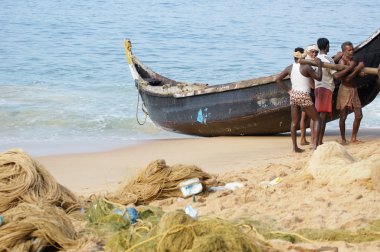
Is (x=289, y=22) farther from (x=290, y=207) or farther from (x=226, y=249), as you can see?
(x=226, y=249)

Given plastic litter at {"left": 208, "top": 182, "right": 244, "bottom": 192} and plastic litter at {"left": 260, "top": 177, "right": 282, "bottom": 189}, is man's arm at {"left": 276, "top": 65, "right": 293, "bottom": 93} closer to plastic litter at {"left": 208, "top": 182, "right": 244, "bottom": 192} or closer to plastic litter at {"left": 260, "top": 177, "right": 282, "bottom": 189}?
plastic litter at {"left": 260, "top": 177, "right": 282, "bottom": 189}

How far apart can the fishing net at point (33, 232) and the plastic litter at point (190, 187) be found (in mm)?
1790

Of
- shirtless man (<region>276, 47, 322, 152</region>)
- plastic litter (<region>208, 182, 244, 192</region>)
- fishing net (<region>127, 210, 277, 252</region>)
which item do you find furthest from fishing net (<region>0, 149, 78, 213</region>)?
shirtless man (<region>276, 47, 322, 152</region>)

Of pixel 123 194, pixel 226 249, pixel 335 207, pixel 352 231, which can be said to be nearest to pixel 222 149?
pixel 123 194

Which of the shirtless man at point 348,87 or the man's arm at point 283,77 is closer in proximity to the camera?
the shirtless man at point 348,87

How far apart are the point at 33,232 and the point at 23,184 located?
112cm

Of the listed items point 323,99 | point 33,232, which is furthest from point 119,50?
point 33,232

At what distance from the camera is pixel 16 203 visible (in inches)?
260

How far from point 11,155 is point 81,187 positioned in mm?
2309

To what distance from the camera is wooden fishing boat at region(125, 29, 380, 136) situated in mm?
11031

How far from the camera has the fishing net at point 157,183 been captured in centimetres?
748

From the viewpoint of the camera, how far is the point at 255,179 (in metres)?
8.12

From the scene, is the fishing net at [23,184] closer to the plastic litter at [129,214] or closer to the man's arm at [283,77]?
the plastic litter at [129,214]

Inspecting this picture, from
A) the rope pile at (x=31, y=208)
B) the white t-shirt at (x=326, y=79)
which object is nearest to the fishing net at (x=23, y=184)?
the rope pile at (x=31, y=208)
